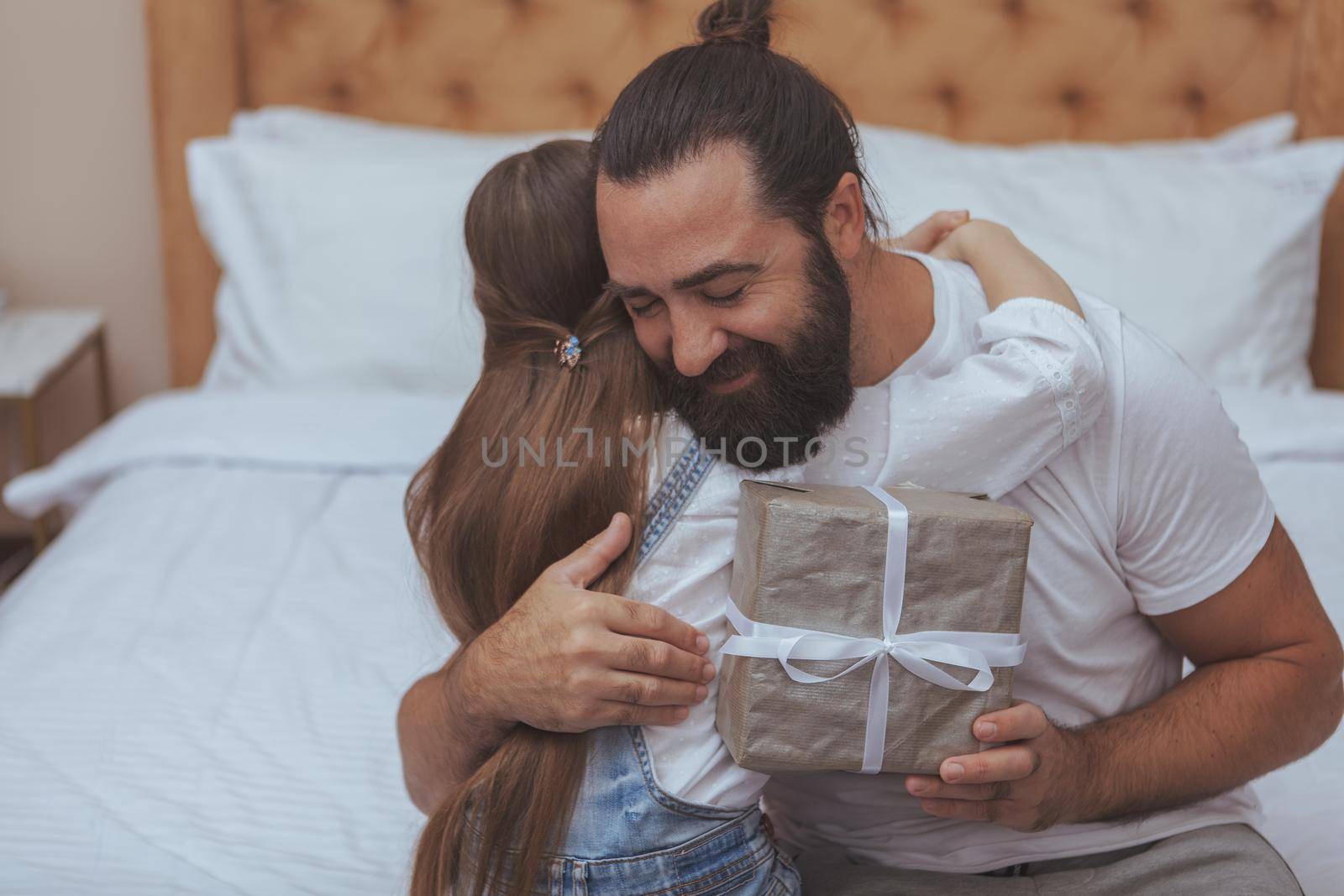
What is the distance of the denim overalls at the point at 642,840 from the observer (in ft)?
3.05

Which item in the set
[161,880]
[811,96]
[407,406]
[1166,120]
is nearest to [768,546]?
[811,96]

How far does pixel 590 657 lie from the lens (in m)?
0.91

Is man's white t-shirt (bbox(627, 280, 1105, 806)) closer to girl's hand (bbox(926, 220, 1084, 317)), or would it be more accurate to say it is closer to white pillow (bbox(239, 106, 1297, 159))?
girl's hand (bbox(926, 220, 1084, 317))

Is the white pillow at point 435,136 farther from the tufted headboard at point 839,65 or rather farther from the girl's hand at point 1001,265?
the girl's hand at point 1001,265

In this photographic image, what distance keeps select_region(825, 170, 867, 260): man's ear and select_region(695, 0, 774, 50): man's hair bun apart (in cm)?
15

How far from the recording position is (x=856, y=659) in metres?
0.89

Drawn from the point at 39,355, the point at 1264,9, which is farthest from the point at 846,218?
the point at 39,355

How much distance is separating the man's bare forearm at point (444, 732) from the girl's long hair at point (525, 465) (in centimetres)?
3

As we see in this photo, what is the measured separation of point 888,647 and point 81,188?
7.54 feet

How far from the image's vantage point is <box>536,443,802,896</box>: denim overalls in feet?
3.05

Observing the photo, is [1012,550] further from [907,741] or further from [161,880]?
[161,880]

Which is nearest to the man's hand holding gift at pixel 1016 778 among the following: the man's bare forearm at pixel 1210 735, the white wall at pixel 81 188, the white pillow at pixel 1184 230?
the man's bare forearm at pixel 1210 735

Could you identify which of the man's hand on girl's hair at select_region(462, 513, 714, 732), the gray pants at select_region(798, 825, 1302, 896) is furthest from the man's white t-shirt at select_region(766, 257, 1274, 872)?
the man's hand on girl's hair at select_region(462, 513, 714, 732)

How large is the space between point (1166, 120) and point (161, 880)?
2.13 metres
